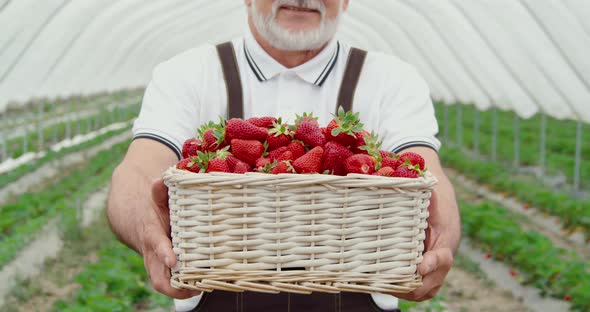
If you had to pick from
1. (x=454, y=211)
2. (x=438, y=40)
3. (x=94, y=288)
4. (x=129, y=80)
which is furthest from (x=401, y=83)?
(x=129, y=80)

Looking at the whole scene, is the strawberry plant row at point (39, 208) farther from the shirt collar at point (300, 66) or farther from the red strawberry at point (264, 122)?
the red strawberry at point (264, 122)

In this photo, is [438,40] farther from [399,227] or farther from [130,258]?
[399,227]

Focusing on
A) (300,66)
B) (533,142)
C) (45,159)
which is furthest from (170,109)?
(533,142)

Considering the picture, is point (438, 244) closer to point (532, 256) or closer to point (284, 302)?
point (284, 302)

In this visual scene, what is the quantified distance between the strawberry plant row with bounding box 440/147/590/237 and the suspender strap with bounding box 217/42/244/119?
245 inches

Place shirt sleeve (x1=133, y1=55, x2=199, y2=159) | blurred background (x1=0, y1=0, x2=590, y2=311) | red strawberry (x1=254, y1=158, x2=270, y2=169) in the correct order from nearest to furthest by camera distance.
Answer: red strawberry (x1=254, y1=158, x2=270, y2=169), shirt sleeve (x1=133, y1=55, x2=199, y2=159), blurred background (x1=0, y1=0, x2=590, y2=311)

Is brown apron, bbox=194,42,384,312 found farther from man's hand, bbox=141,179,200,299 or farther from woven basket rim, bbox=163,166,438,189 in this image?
woven basket rim, bbox=163,166,438,189

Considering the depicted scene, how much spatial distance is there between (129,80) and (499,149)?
36.3 ft

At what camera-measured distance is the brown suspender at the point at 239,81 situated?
2.55 meters

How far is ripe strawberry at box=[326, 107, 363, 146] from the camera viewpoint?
2.04 metres

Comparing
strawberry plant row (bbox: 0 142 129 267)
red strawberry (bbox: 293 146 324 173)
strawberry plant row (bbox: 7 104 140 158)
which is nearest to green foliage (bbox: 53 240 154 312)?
strawberry plant row (bbox: 0 142 129 267)

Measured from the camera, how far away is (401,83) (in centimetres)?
260

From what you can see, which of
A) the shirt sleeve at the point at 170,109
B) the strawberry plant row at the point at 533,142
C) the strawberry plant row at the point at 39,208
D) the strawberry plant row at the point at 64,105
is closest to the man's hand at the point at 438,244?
the shirt sleeve at the point at 170,109

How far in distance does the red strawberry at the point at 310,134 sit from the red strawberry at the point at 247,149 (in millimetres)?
111
